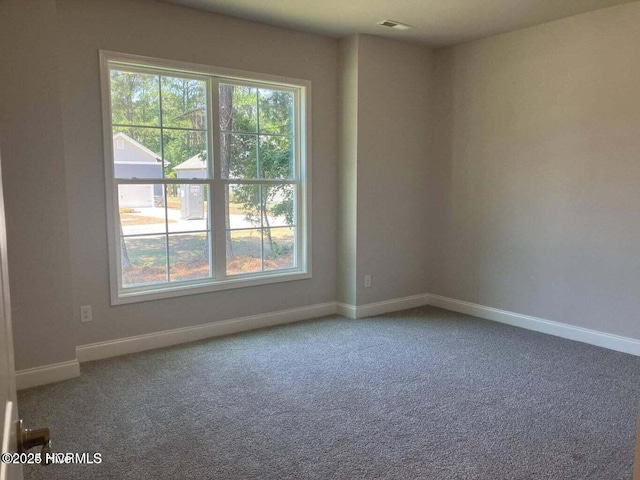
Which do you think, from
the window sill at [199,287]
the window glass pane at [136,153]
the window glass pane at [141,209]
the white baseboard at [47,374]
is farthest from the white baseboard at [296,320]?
the window glass pane at [136,153]

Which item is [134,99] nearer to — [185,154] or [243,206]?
[185,154]

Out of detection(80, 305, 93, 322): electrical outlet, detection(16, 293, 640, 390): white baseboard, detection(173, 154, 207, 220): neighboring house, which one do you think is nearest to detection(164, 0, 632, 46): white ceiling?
detection(173, 154, 207, 220): neighboring house

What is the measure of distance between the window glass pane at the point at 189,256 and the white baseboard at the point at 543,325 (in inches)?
97.7

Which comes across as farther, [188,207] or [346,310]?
[346,310]

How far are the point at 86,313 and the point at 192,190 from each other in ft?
4.05

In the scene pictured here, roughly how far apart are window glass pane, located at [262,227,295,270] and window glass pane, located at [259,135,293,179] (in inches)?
20.1

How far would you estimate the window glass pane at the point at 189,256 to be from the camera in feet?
13.0

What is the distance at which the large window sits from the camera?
3.66 metres

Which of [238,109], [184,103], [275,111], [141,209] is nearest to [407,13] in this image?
[275,111]

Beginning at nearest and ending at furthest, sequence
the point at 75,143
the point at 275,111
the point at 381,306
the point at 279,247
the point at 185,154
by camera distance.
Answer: the point at 75,143 → the point at 185,154 → the point at 275,111 → the point at 279,247 → the point at 381,306

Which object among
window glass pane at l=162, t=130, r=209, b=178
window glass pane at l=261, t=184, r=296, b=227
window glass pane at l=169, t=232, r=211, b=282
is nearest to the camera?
window glass pane at l=162, t=130, r=209, b=178

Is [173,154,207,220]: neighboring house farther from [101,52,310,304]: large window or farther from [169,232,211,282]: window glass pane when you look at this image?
[169,232,211,282]: window glass pane

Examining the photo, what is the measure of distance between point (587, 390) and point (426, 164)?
2.75 metres

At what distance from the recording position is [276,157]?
14.6 ft
